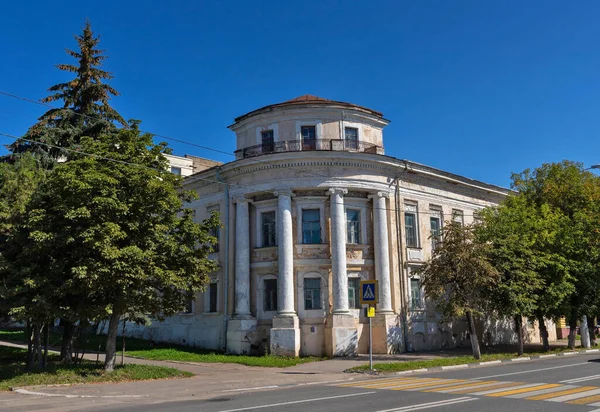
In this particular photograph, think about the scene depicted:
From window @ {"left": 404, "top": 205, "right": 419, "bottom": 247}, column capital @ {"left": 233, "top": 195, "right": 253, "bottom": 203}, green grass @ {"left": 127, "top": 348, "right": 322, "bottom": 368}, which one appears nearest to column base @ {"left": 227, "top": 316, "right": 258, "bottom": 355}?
green grass @ {"left": 127, "top": 348, "right": 322, "bottom": 368}

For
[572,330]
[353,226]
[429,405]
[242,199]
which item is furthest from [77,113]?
[572,330]

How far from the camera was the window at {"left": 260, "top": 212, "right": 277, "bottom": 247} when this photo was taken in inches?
1116

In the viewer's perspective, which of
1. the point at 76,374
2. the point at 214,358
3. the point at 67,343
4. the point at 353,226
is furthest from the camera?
the point at 353,226

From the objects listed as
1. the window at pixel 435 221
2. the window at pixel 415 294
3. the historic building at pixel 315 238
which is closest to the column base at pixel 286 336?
the historic building at pixel 315 238

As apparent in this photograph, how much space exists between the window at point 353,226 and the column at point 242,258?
5.38m

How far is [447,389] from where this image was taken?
1342 centimetres

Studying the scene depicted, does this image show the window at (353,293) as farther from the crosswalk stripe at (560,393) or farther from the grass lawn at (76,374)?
the crosswalk stripe at (560,393)

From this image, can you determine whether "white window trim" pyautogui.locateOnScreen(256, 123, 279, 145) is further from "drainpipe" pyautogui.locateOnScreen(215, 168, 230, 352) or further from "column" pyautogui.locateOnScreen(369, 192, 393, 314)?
"column" pyautogui.locateOnScreen(369, 192, 393, 314)

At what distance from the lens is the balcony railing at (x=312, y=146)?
1107 inches

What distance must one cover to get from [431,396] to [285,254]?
15.0m

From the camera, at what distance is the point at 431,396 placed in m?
12.1

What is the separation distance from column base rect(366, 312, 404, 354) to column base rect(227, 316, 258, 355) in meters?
6.25

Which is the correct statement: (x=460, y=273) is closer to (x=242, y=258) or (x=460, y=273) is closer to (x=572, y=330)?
(x=572, y=330)

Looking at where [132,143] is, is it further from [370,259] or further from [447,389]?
[370,259]
